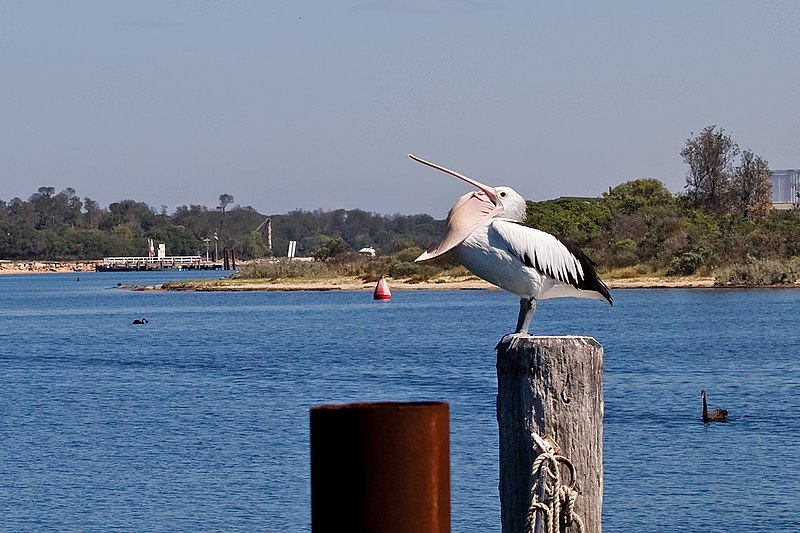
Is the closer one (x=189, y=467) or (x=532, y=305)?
(x=532, y=305)

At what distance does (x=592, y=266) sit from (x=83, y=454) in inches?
814

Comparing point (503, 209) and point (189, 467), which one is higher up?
point (503, 209)

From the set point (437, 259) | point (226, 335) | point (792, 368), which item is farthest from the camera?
point (226, 335)

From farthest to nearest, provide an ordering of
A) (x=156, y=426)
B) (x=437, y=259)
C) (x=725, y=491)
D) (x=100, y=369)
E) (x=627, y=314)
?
1. (x=627, y=314)
2. (x=100, y=369)
3. (x=156, y=426)
4. (x=725, y=491)
5. (x=437, y=259)

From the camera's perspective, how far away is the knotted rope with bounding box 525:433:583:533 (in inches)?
198

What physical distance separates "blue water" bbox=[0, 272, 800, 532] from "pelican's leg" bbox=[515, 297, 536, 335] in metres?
12.7

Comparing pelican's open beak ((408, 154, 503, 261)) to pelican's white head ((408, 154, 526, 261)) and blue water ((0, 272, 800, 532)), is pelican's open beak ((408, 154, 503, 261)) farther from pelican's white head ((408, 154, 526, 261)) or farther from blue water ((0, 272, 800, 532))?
blue water ((0, 272, 800, 532))

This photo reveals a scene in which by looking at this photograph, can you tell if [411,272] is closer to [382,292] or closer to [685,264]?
[382,292]

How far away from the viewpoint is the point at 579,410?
16.5 feet

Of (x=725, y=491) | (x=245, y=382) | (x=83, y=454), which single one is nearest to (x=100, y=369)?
(x=245, y=382)

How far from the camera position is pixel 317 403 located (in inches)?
1264

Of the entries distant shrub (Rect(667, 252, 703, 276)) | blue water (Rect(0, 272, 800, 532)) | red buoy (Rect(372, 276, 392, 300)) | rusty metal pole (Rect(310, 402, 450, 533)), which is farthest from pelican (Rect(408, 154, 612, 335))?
red buoy (Rect(372, 276, 392, 300))

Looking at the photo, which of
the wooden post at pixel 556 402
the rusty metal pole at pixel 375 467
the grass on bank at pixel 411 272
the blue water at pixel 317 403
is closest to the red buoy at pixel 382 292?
the grass on bank at pixel 411 272

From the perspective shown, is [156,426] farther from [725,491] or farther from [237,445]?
[725,491]
